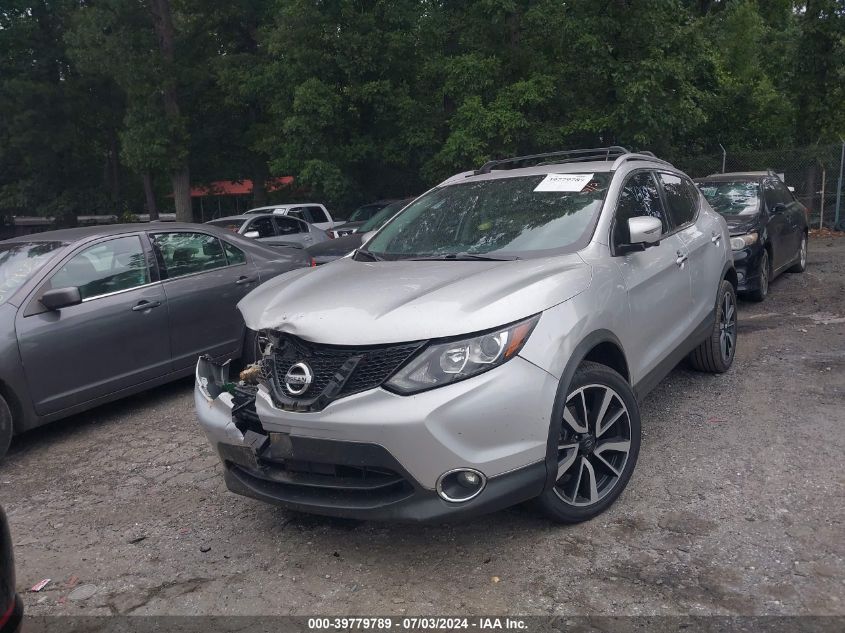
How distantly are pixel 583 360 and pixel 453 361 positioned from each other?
86cm

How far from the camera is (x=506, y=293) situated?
11.1 ft

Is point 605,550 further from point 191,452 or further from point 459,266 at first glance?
point 191,452

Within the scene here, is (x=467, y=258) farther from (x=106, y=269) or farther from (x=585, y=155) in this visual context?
(x=106, y=269)

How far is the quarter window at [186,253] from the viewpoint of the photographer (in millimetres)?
6406

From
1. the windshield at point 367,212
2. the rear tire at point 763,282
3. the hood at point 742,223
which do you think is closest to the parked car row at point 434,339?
the hood at point 742,223

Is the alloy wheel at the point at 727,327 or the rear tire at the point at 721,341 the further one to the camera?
the alloy wheel at the point at 727,327

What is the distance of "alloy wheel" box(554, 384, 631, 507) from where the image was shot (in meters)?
3.54

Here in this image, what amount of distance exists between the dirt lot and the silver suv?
342 millimetres

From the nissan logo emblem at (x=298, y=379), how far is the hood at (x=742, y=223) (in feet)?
22.4

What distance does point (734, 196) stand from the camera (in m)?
9.77

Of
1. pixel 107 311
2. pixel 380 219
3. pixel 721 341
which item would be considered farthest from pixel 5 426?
pixel 380 219

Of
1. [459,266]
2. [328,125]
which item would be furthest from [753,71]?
[459,266]

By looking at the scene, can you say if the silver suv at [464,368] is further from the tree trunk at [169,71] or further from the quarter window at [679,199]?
the tree trunk at [169,71]

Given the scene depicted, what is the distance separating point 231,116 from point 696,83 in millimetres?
15390
